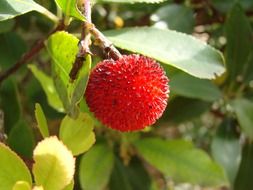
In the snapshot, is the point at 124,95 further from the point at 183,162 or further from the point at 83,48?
the point at 183,162

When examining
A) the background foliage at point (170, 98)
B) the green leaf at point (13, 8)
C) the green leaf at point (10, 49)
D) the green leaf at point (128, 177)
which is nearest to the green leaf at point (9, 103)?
the background foliage at point (170, 98)

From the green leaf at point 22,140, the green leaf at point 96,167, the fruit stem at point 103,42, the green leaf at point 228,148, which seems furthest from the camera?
the green leaf at point 228,148

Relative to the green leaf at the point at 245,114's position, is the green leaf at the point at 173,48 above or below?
above

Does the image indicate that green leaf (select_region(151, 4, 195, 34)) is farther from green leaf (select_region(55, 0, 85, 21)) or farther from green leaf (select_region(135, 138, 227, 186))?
green leaf (select_region(55, 0, 85, 21))

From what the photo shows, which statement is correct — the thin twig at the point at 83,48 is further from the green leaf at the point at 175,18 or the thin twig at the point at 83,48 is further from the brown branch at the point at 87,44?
the green leaf at the point at 175,18

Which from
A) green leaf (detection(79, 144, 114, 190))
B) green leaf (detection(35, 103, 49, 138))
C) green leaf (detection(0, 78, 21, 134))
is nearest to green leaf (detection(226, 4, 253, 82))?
green leaf (detection(79, 144, 114, 190))

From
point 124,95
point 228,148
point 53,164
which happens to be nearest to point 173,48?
point 124,95

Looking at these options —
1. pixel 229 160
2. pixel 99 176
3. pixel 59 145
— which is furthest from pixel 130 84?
pixel 229 160

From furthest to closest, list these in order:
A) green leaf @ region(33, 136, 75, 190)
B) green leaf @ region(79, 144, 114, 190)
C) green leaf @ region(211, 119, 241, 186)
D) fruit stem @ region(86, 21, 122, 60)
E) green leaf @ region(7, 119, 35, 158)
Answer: green leaf @ region(211, 119, 241, 186) → green leaf @ region(79, 144, 114, 190) → green leaf @ region(7, 119, 35, 158) → fruit stem @ region(86, 21, 122, 60) → green leaf @ region(33, 136, 75, 190)
